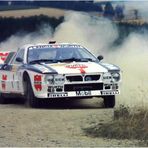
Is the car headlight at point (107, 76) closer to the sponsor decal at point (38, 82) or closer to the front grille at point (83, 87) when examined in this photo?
the front grille at point (83, 87)

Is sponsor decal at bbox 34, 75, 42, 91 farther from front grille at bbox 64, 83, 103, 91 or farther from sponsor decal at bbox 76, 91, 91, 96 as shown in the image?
sponsor decal at bbox 76, 91, 91, 96

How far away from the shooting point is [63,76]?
1662 centimetres

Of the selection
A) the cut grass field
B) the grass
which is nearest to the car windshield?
the grass

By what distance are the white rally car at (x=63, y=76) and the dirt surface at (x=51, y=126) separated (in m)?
0.39

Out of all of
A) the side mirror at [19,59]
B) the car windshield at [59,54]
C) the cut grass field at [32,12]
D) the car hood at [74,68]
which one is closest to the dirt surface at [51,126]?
the car hood at [74,68]

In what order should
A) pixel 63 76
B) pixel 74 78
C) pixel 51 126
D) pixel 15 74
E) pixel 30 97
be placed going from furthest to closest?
1. pixel 15 74
2. pixel 30 97
3. pixel 74 78
4. pixel 63 76
5. pixel 51 126

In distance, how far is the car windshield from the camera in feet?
58.9

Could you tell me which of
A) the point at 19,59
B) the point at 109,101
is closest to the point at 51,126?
the point at 109,101

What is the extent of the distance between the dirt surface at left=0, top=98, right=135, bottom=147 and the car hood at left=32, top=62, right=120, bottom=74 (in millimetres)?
858

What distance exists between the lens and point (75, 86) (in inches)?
662

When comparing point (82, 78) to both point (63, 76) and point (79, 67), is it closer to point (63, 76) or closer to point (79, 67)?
point (79, 67)

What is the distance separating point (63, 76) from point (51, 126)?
290cm

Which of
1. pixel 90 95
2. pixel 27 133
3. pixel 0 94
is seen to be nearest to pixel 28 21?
pixel 0 94

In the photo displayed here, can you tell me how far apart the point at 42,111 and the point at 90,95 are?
1355mm
